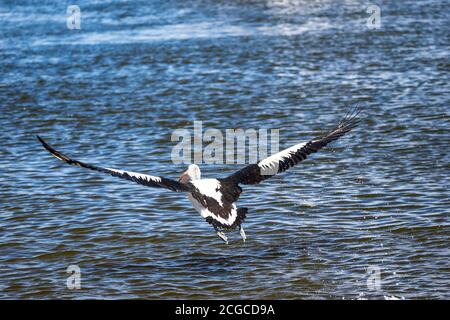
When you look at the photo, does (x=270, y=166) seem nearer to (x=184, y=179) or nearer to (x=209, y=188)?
(x=209, y=188)

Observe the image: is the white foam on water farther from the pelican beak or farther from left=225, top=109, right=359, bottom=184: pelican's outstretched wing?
the pelican beak

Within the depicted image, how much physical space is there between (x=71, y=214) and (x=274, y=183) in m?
2.97

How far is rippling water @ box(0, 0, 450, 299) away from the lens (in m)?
10.4

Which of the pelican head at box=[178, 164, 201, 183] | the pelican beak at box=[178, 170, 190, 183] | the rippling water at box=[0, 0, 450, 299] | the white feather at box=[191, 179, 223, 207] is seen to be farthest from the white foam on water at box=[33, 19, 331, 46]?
the white feather at box=[191, 179, 223, 207]

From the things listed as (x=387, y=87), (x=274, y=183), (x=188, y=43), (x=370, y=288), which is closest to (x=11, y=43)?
(x=188, y=43)

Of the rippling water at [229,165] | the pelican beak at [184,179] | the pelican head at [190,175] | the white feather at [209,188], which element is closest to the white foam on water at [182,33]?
the rippling water at [229,165]

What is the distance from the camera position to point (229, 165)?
14.5m

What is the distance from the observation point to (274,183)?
1366 cm

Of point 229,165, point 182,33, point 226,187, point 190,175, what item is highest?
point 182,33

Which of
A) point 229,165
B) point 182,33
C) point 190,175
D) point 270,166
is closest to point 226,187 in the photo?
point 190,175
